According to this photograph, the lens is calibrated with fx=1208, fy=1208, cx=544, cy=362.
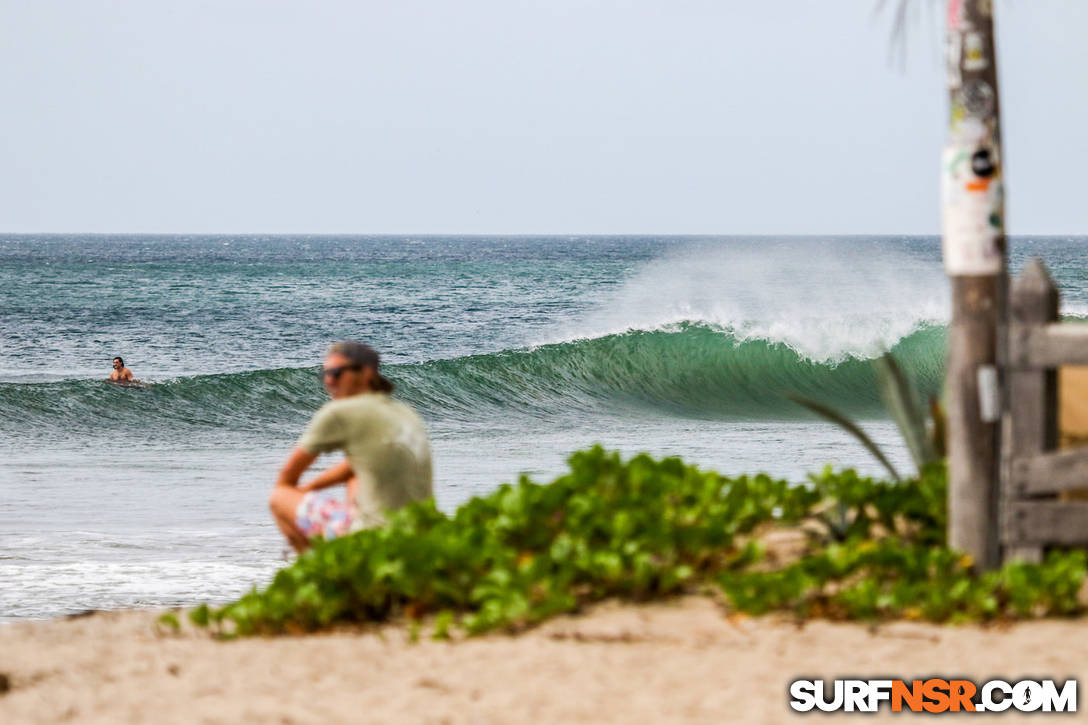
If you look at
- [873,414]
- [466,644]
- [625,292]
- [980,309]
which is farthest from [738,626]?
[625,292]

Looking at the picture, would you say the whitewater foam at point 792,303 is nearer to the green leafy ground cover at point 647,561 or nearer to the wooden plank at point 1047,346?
the green leafy ground cover at point 647,561

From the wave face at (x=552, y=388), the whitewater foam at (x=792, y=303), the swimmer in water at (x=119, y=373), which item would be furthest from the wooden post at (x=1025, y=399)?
the swimmer in water at (x=119, y=373)

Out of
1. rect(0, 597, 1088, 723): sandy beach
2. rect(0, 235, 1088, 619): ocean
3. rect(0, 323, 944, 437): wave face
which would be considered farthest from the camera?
rect(0, 323, 944, 437): wave face

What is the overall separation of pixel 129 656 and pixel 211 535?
424cm

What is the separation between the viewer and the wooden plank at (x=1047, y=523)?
4.23m

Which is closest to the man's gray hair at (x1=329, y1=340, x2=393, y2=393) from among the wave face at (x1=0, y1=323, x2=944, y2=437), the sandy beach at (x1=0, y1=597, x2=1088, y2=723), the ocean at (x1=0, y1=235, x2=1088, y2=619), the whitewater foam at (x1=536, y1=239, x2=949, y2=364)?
the sandy beach at (x1=0, y1=597, x2=1088, y2=723)

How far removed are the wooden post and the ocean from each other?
70 centimetres

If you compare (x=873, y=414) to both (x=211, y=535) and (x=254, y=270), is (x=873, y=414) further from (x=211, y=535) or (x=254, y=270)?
(x=254, y=270)

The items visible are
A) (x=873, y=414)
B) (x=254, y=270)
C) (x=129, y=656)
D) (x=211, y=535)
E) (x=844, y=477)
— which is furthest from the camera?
(x=254, y=270)

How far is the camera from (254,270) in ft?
237

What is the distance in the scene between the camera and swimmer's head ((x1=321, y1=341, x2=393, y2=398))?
5.42 metres

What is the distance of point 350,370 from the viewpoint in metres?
5.43

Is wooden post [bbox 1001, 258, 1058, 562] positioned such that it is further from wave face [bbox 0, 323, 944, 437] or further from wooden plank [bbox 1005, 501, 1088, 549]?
wave face [bbox 0, 323, 944, 437]
